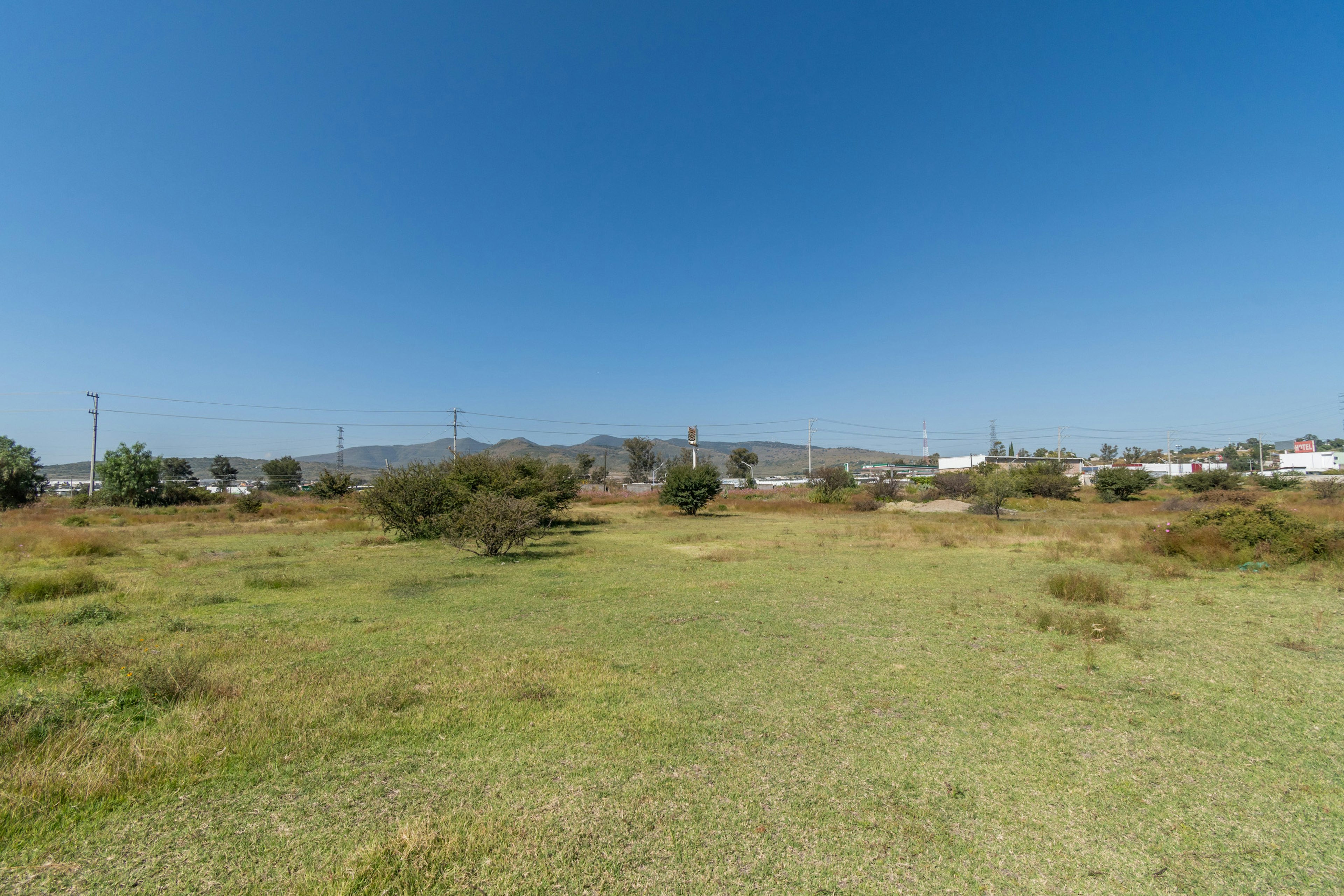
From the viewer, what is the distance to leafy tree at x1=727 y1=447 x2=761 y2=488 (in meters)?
122

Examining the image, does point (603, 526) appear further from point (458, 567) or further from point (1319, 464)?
point (1319, 464)

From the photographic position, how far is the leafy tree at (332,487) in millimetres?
59562

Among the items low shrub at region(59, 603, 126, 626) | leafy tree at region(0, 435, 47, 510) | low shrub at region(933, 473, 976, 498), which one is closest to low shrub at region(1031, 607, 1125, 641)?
low shrub at region(59, 603, 126, 626)

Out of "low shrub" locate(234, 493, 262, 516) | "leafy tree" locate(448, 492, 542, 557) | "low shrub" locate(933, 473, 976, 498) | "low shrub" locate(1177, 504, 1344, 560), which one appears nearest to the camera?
"low shrub" locate(1177, 504, 1344, 560)

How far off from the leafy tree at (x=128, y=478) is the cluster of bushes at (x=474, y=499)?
37828 millimetres

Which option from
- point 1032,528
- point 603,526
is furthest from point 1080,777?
point 603,526

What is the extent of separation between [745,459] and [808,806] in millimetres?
125181

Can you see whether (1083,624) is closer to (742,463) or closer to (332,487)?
(332,487)

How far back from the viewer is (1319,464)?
98.8m

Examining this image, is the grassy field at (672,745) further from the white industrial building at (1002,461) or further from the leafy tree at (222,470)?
the leafy tree at (222,470)

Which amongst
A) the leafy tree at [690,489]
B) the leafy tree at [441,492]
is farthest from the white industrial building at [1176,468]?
the leafy tree at [441,492]

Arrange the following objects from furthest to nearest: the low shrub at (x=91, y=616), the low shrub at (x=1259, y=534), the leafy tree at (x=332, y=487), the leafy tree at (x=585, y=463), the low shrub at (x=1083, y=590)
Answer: the leafy tree at (x=585, y=463) < the leafy tree at (x=332, y=487) < the low shrub at (x=1259, y=534) < the low shrub at (x=1083, y=590) < the low shrub at (x=91, y=616)

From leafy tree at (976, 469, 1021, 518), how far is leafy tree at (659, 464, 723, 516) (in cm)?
1802

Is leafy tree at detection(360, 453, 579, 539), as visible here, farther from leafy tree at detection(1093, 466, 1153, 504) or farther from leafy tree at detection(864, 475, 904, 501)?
leafy tree at detection(1093, 466, 1153, 504)
